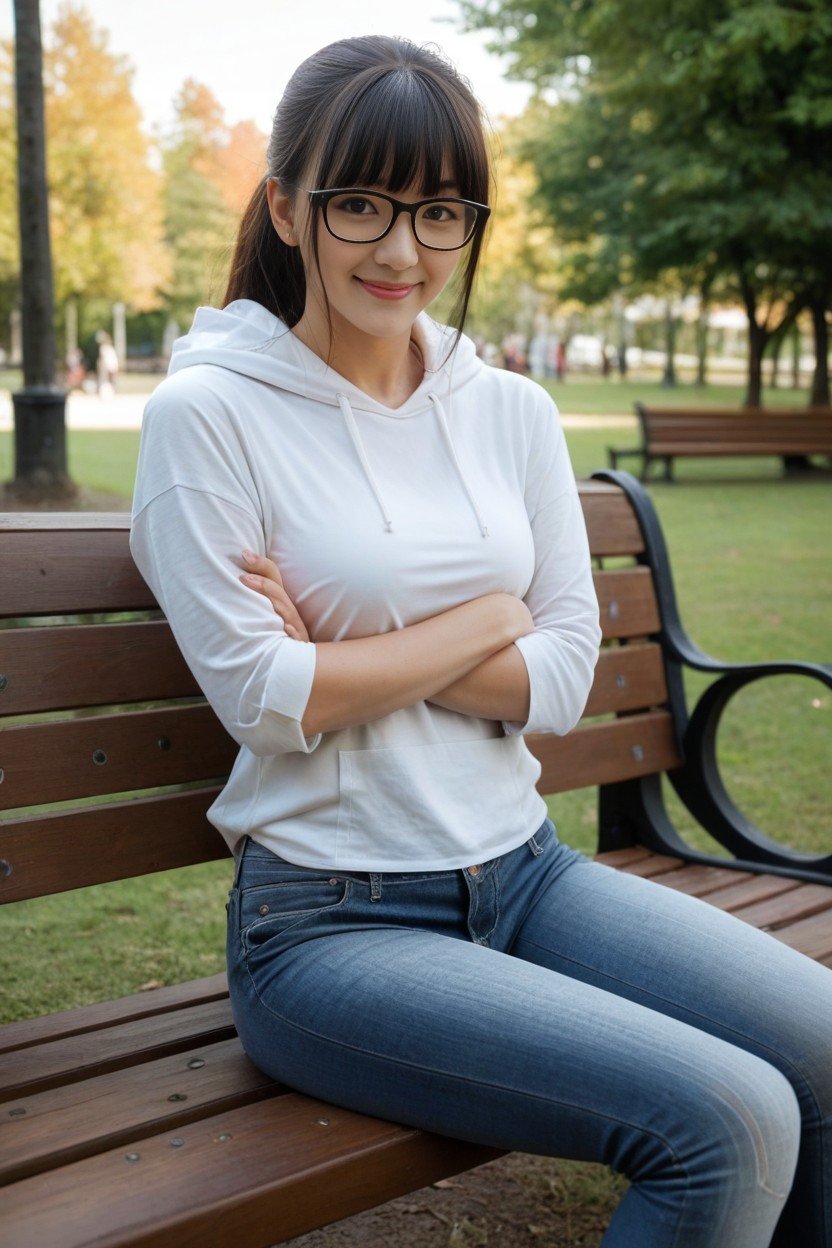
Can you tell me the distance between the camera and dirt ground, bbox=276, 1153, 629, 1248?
2.84m

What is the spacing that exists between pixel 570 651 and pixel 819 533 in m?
10.4

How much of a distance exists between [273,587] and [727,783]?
358 centimetres

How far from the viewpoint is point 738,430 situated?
17.9 meters

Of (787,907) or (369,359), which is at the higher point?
(369,359)

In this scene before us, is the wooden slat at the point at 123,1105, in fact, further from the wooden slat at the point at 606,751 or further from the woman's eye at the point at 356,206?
the woman's eye at the point at 356,206

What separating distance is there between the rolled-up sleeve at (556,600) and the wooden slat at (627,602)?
2.58 ft

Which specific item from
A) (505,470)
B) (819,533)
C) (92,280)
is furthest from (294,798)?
(92,280)

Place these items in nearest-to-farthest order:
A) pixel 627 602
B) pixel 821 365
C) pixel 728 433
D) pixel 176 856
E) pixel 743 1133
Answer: pixel 743 1133, pixel 176 856, pixel 627 602, pixel 728 433, pixel 821 365

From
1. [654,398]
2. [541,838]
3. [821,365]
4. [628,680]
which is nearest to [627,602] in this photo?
[628,680]

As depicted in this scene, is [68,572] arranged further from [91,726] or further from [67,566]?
[91,726]

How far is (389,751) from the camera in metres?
2.19

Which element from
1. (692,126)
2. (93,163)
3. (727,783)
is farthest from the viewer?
(93,163)

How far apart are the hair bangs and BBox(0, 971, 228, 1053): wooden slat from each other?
142 cm

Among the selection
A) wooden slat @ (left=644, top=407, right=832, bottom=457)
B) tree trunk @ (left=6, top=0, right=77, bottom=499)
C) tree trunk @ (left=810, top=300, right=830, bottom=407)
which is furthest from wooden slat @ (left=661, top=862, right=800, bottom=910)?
tree trunk @ (left=810, top=300, right=830, bottom=407)
